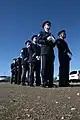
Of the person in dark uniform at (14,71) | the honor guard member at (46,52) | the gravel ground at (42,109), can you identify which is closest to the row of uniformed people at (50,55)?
the honor guard member at (46,52)

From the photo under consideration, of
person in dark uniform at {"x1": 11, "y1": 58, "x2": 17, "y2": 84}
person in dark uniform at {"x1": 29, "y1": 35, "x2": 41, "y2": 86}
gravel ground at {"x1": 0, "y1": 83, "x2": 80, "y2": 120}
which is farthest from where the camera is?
person in dark uniform at {"x1": 11, "y1": 58, "x2": 17, "y2": 84}

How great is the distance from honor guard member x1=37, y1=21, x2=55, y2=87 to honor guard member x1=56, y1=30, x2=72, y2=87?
0.56 m

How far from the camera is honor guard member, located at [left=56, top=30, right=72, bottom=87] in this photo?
42.6ft

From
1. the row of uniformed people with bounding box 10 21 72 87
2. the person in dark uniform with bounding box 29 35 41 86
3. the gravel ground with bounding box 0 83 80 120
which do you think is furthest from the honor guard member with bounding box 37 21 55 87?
the gravel ground with bounding box 0 83 80 120

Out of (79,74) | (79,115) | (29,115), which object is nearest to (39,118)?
(29,115)

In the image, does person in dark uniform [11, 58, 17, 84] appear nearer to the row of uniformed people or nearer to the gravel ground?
the row of uniformed people

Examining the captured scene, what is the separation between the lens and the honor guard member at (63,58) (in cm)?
1298

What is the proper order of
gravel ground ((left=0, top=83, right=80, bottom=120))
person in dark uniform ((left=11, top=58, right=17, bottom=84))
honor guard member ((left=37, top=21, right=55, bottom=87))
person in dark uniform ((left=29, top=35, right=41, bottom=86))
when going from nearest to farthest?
gravel ground ((left=0, top=83, right=80, bottom=120)) < honor guard member ((left=37, top=21, right=55, bottom=87)) < person in dark uniform ((left=29, top=35, right=41, bottom=86)) < person in dark uniform ((left=11, top=58, right=17, bottom=84))

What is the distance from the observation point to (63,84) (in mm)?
13172

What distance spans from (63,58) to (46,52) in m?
0.95

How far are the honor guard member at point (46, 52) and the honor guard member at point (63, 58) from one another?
1.83 feet

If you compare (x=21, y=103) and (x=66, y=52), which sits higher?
(x=66, y=52)

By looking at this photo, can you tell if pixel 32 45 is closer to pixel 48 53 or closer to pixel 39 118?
pixel 48 53

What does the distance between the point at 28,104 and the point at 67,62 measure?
6.17 meters
